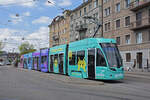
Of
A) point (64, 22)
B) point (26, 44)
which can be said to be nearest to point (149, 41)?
point (64, 22)

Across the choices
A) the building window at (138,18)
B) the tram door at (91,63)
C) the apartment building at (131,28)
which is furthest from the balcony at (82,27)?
the tram door at (91,63)

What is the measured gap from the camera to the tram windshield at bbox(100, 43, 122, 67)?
44.5 feet

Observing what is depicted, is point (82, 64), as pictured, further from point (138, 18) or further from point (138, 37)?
point (138, 18)

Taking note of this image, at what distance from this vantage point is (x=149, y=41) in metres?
29.8

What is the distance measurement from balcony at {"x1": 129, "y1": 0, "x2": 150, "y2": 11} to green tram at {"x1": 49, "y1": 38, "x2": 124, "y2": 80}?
54.4ft

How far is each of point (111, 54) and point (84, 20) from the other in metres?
36.9

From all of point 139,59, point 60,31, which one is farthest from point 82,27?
point 139,59

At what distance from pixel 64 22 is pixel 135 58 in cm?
3353

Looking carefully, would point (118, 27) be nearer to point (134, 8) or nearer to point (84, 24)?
point (134, 8)

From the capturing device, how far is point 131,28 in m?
32.7

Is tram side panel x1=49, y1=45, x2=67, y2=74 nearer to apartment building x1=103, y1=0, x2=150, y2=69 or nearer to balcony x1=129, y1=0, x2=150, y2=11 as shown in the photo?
apartment building x1=103, y1=0, x2=150, y2=69

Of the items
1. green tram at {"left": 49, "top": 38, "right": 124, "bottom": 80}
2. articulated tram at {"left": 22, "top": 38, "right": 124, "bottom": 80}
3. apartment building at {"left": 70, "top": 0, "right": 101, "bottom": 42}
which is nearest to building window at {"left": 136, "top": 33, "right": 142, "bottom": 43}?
apartment building at {"left": 70, "top": 0, "right": 101, "bottom": 42}

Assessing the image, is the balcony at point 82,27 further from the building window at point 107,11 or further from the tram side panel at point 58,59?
the tram side panel at point 58,59

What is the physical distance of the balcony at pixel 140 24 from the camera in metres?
29.9
